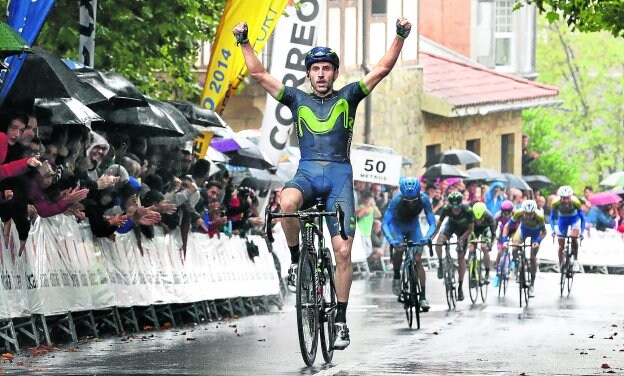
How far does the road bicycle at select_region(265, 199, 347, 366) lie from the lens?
12812 mm

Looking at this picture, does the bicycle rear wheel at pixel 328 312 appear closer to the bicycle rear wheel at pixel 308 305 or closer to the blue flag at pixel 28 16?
the bicycle rear wheel at pixel 308 305

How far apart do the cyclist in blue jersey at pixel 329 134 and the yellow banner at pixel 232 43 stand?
32.5 ft

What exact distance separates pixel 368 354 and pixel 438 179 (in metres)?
32.7

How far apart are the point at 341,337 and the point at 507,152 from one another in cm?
4876

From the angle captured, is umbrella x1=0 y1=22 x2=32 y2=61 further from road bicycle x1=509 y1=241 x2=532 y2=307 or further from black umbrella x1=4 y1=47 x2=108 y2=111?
road bicycle x1=509 y1=241 x2=532 y2=307

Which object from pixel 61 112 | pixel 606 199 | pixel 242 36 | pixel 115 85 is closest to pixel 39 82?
pixel 61 112

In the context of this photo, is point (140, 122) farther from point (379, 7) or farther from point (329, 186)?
point (379, 7)

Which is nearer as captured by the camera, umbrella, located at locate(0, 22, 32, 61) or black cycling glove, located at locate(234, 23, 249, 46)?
black cycling glove, located at locate(234, 23, 249, 46)

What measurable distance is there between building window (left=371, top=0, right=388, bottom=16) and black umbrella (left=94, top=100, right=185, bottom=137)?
2783cm

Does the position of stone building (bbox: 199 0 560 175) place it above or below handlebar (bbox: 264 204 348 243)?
above

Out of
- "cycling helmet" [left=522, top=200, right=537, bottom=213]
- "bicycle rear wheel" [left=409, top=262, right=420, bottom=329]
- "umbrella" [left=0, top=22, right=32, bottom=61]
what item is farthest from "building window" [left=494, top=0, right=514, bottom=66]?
"umbrella" [left=0, top=22, right=32, bottom=61]

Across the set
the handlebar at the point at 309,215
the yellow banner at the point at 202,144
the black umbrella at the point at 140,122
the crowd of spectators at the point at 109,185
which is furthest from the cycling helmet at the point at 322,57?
the yellow banner at the point at 202,144

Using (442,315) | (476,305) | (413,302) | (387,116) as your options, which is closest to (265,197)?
(476,305)

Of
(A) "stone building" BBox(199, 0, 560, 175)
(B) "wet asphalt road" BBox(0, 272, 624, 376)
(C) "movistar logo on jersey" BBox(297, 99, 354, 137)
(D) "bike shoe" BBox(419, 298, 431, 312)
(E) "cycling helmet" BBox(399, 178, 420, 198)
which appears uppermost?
(A) "stone building" BBox(199, 0, 560, 175)
